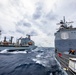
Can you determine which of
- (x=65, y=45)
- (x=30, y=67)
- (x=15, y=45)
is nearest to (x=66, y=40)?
(x=65, y=45)

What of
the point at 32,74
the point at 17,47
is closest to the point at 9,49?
the point at 17,47

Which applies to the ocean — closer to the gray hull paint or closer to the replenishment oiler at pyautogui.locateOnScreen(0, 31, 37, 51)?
the gray hull paint

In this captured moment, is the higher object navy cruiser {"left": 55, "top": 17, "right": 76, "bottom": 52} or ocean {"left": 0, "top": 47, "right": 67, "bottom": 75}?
navy cruiser {"left": 55, "top": 17, "right": 76, "bottom": 52}

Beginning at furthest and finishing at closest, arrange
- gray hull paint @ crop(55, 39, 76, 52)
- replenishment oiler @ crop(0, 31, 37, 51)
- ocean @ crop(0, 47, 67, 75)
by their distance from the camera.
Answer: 1. replenishment oiler @ crop(0, 31, 37, 51)
2. gray hull paint @ crop(55, 39, 76, 52)
3. ocean @ crop(0, 47, 67, 75)

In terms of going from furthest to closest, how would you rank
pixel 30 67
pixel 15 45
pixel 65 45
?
pixel 15 45 → pixel 65 45 → pixel 30 67

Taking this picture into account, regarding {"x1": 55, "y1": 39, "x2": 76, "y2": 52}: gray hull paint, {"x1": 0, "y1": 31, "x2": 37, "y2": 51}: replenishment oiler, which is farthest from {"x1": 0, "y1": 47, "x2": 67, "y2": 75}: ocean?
{"x1": 0, "y1": 31, "x2": 37, "y2": 51}: replenishment oiler

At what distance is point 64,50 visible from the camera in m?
30.5

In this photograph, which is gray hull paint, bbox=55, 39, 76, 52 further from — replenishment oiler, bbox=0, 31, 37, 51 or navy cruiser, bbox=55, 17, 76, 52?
replenishment oiler, bbox=0, 31, 37, 51

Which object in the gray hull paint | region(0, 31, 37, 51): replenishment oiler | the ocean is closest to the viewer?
the ocean

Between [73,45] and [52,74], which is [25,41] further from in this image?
[52,74]

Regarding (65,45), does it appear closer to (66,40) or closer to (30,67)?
(66,40)

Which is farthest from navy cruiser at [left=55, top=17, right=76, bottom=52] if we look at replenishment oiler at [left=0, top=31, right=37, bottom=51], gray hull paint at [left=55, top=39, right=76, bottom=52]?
replenishment oiler at [left=0, top=31, right=37, bottom=51]

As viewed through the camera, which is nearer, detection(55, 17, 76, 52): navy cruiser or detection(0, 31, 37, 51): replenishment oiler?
detection(55, 17, 76, 52): navy cruiser

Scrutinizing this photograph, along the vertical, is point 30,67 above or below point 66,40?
below
